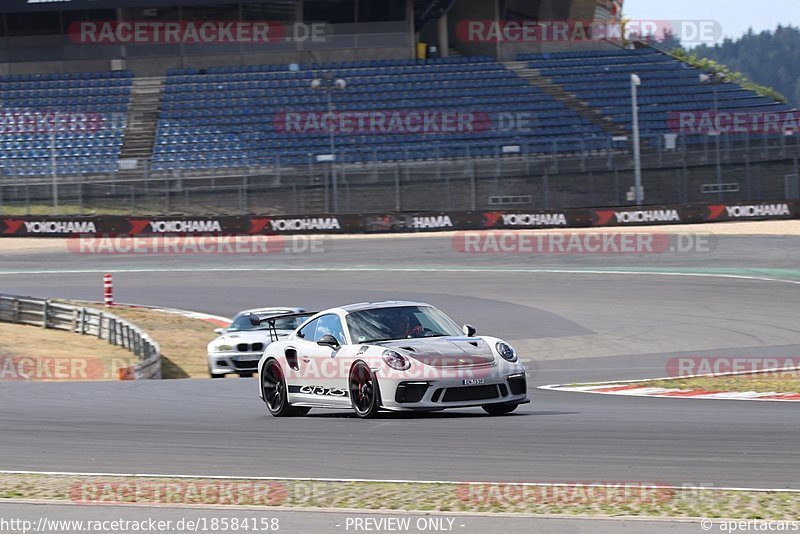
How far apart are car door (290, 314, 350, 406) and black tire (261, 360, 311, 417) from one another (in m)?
0.30

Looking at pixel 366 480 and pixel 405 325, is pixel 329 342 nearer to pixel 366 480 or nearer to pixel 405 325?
pixel 405 325

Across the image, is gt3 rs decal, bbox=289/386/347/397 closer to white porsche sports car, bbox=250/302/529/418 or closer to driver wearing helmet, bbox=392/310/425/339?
white porsche sports car, bbox=250/302/529/418

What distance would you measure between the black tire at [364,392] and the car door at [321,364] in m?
0.18

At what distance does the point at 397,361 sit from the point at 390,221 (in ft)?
107

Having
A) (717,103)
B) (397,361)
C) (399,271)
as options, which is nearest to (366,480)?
(397,361)

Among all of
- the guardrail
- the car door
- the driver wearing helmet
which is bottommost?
the guardrail

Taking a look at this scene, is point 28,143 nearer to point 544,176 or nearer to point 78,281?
point 78,281

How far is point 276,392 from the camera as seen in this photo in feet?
40.4

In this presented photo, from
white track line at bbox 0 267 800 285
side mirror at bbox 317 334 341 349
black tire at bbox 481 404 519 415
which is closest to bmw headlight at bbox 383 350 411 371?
side mirror at bbox 317 334 341 349

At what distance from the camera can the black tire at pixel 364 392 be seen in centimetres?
1088

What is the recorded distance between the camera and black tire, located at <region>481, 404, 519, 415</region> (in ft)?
36.6

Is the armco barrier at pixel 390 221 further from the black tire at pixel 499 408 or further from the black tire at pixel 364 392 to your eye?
the black tire at pixel 364 392

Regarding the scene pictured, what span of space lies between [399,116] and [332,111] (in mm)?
2932

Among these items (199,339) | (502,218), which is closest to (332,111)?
(502,218)
